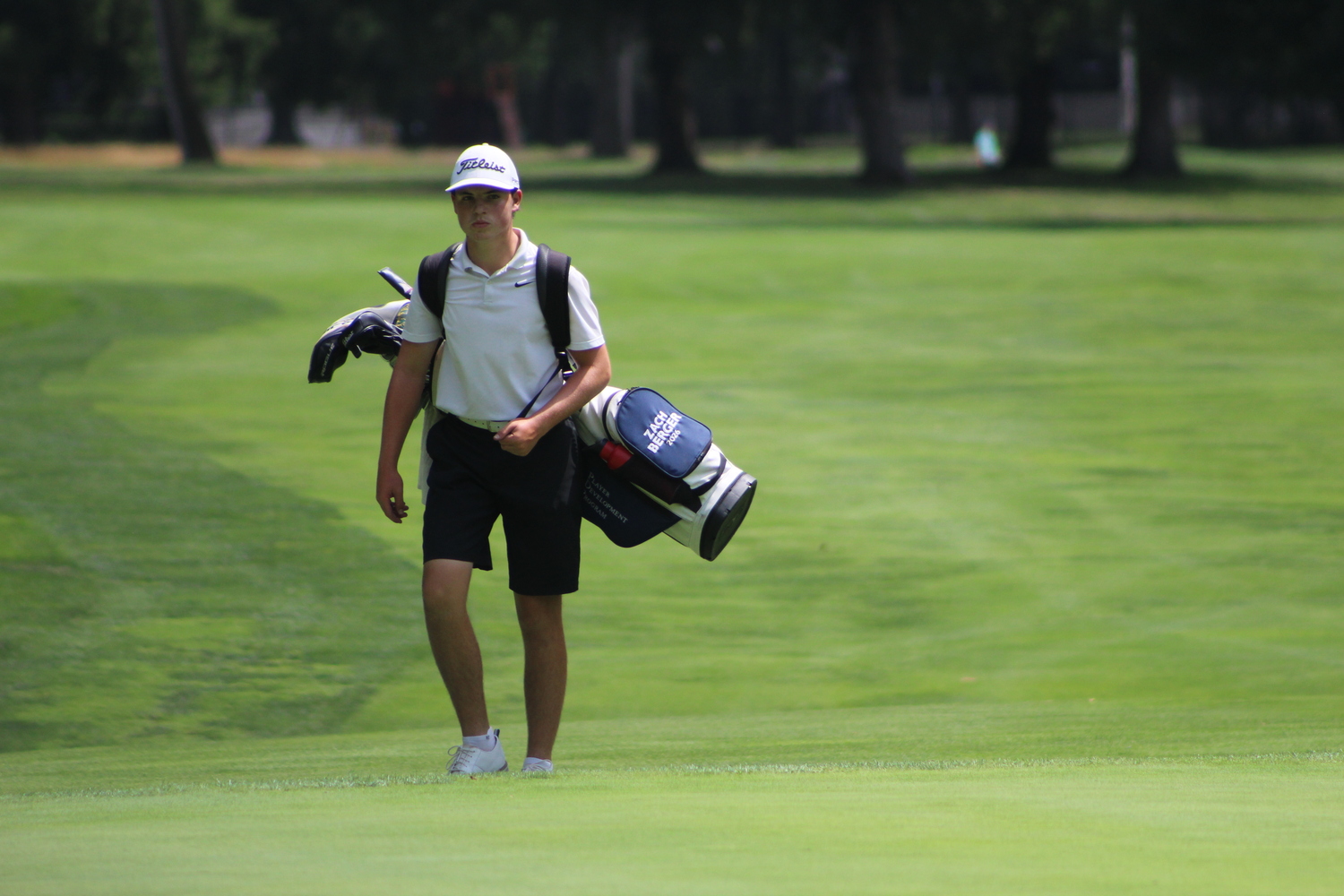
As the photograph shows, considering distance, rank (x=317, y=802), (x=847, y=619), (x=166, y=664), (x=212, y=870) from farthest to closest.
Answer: (x=847, y=619) < (x=166, y=664) < (x=317, y=802) < (x=212, y=870)

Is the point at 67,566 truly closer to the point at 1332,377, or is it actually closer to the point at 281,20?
the point at 1332,377

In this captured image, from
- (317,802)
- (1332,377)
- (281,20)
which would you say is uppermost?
(281,20)

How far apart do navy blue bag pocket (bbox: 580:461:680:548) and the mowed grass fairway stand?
2.54 feet

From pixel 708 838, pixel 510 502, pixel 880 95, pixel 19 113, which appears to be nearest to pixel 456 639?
pixel 510 502

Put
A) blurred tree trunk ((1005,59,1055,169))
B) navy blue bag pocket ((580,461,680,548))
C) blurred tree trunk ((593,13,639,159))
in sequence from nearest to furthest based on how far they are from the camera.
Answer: navy blue bag pocket ((580,461,680,548)) < blurred tree trunk ((1005,59,1055,169)) < blurred tree trunk ((593,13,639,159))

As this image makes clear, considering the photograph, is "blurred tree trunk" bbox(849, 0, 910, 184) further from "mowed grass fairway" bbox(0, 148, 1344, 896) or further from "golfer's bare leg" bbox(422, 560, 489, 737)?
"golfer's bare leg" bbox(422, 560, 489, 737)

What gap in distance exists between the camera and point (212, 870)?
354cm

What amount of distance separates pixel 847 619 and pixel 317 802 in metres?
4.53

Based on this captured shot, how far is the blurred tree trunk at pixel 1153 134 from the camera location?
153ft

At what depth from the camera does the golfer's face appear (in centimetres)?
527

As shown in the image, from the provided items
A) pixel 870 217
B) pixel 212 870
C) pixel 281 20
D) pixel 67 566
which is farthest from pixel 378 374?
pixel 281 20

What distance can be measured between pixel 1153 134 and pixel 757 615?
135ft

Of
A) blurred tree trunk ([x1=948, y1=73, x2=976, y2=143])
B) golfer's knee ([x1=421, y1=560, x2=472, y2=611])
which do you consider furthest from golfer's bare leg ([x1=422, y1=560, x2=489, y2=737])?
blurred tree trunk ([x1=948, y1=73, x2=976, y2=143])

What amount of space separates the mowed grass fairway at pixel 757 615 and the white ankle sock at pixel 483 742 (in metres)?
0.21
